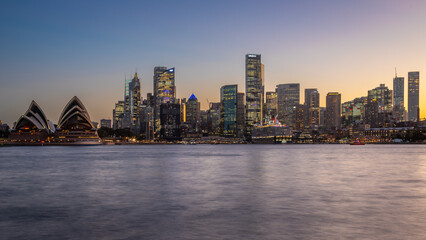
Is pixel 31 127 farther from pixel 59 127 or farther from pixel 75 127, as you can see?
pixel 75 127

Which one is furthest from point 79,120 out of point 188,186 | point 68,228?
point 68,228

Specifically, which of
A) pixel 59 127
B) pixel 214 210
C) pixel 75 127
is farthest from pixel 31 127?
pixel 214 210

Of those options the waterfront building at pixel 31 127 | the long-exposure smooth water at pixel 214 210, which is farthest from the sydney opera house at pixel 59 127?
the long-exposure smooth water at pixel 214 210

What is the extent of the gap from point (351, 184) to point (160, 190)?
14.4 metres

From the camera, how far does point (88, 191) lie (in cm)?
2636

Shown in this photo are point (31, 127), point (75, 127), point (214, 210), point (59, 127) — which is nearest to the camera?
point (214, 210)

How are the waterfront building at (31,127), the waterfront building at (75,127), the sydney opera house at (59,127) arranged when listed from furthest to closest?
1. the waterfront building at (31,127)
2. the waterfront building at (75,127)
3. the sydney opera house at (59,127)

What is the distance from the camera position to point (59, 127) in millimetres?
184375

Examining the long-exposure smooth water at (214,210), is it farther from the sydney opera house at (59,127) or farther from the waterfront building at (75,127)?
the sydney opera house at (59,127)

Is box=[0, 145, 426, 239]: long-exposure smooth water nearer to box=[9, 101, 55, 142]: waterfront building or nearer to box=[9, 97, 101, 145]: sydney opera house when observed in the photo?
box=[9, 97, 101, 145]: sydney opera house

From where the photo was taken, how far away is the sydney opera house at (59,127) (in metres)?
175

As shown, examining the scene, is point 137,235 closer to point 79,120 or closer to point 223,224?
point 223,224

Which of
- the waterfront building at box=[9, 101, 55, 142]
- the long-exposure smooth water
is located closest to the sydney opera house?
the waterfront building at box=[9, 101, 55, 142]

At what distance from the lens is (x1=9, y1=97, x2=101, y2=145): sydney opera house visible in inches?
6875
